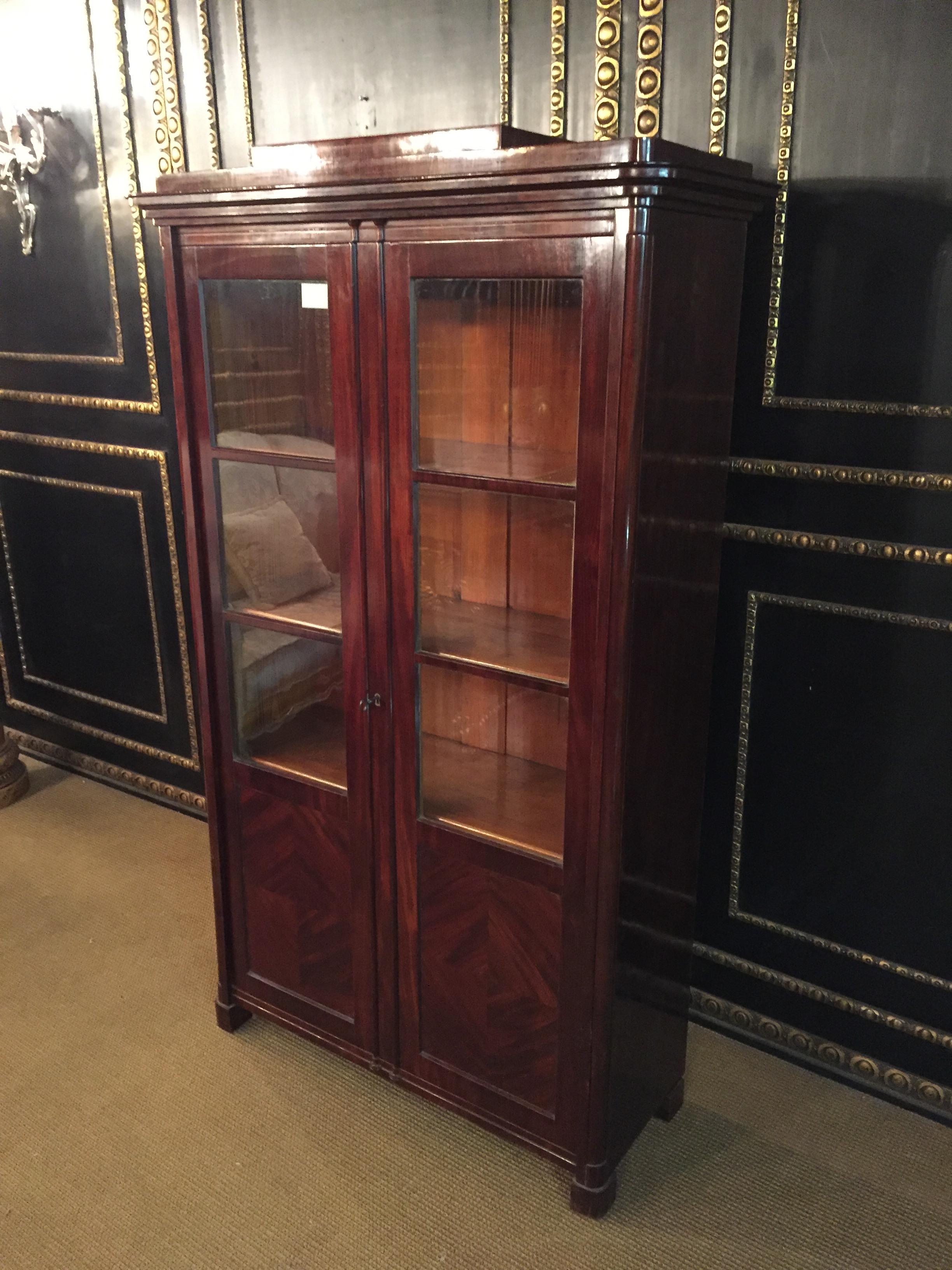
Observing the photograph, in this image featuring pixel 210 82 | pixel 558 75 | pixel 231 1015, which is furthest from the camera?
pixel 210 82

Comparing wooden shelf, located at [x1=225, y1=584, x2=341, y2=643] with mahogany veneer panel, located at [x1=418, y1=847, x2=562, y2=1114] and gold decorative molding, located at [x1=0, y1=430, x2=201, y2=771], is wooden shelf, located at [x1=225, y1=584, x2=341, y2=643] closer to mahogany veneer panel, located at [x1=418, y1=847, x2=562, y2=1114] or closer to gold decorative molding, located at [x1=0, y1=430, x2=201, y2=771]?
mahogany veneer panel, located at [x1=418, y1=847, x2=562, y2=1114]

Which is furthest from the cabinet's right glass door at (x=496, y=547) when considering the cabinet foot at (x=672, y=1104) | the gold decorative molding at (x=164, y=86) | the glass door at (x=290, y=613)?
the gold decorative molding at (x=164, y=86)

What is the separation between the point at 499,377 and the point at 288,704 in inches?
25.9

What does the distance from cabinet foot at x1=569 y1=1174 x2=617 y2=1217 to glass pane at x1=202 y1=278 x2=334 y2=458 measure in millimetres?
1124

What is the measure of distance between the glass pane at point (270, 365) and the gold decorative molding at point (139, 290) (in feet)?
2.35

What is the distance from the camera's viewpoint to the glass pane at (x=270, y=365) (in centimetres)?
145

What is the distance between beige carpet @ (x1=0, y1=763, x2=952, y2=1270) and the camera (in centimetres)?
145

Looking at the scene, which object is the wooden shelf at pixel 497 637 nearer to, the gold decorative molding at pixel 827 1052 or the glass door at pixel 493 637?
the glass door at pixel 493 637

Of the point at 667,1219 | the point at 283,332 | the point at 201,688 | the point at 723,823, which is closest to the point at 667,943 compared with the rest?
the point at 723,823

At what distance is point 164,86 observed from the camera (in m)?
2.07

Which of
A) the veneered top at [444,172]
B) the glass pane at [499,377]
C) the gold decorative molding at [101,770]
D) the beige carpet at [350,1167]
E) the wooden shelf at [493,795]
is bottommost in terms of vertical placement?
the beige carpet at [350,1167]

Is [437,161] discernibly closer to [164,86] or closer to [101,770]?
[164,86]

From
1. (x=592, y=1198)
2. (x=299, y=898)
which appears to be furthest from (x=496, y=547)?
(x=592, y=1198)

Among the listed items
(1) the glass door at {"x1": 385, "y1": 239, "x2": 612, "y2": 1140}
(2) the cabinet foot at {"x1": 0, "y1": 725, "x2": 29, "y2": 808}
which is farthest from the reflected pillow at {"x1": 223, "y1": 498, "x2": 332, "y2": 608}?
(2) the cabinet foot at {"x1": 0, "y1": 725, "x2": 29, "y2": 808}
